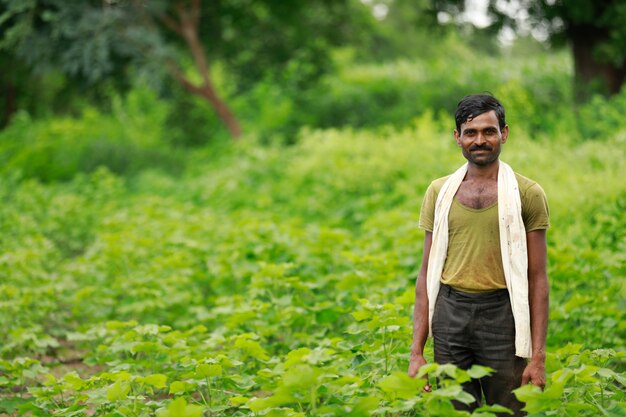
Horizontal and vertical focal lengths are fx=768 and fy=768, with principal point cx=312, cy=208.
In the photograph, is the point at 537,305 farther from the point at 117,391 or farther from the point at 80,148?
the point at 80,148

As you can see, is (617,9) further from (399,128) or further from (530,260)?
(530,260)

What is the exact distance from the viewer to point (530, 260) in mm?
3525

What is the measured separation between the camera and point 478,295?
3566 mm

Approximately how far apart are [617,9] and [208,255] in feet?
30.5

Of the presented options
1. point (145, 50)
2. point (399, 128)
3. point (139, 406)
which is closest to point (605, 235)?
point (139, 406)

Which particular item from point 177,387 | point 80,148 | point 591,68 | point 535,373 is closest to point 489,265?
point 535,373

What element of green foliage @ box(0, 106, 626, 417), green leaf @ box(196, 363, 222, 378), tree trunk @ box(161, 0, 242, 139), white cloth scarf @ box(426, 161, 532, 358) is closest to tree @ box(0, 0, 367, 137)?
tree trunk @ box(161, 0, 242, 139)

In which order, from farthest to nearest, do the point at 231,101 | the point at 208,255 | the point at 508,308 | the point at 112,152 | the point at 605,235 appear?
the point at 231,101, the point at 112,152, the point at 208,255, the point at 605,235, the point at 508,308

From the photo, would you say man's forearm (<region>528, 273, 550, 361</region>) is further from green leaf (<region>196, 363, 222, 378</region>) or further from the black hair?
green leaf (<region>196, 363, 222, 378</region>)

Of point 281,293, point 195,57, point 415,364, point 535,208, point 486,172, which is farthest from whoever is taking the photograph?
point 195,57

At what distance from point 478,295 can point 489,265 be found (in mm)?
150

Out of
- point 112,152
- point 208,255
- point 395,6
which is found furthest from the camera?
point 395,6

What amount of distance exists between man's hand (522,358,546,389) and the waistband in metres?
0.32

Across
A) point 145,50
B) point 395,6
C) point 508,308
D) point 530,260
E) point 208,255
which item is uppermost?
point 395,6
